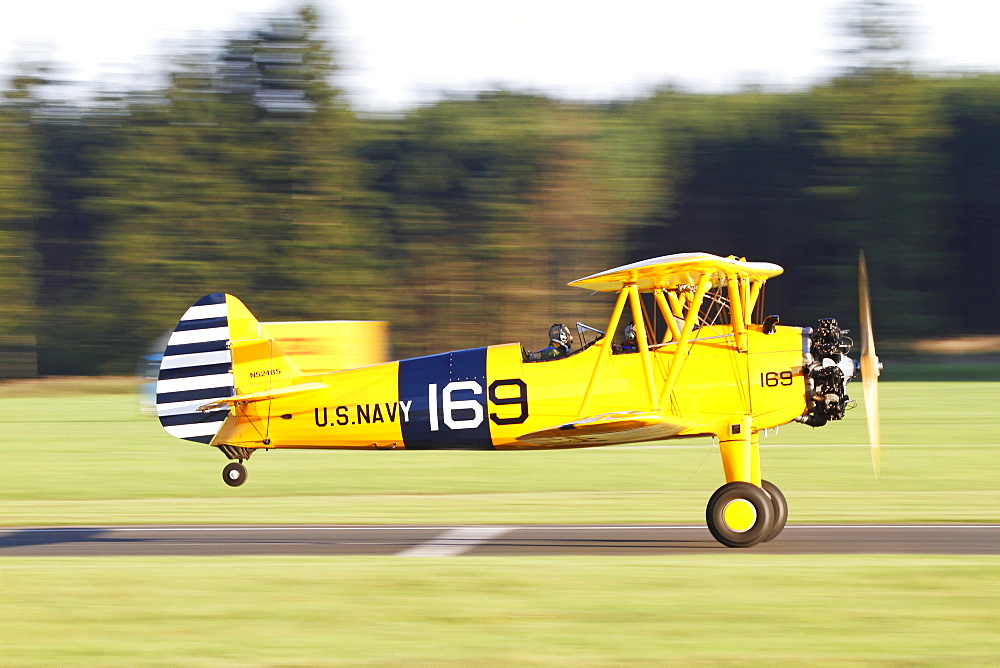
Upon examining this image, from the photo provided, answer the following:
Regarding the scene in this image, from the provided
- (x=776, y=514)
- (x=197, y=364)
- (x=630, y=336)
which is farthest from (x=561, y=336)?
(x=197, y=364)

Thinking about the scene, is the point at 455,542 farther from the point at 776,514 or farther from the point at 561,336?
the point at 776,514

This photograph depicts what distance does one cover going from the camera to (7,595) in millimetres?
9453

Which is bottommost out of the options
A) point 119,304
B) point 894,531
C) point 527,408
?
point 894,531

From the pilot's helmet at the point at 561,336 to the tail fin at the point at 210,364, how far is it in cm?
293

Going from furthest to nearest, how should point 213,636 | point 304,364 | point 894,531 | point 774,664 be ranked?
point 304,364, point 894,531, point 213,636, point 774,664

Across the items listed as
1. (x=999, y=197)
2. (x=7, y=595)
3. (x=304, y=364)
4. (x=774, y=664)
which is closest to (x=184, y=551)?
(x=7, y=595)

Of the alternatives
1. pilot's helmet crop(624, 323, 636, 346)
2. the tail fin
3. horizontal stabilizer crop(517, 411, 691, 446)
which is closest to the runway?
horizontal stabilizer crop(517, 411, 691, 446)

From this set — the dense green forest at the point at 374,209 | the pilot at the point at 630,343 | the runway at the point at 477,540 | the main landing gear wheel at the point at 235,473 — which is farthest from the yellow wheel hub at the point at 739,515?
the dense green forest at the point at 374,209

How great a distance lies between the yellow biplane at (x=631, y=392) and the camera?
11008 mm

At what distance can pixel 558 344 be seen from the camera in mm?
11578

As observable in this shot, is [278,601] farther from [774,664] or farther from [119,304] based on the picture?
[119,304]

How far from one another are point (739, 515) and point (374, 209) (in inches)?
1653

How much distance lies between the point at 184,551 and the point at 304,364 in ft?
44.9

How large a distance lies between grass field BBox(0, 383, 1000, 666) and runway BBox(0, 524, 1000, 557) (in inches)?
20.8
